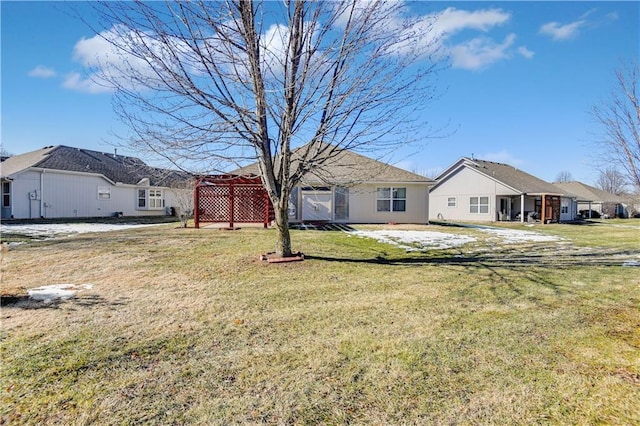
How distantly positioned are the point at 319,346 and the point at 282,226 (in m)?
4.23

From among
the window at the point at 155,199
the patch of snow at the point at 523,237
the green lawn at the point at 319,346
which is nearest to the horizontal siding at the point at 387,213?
the patch of snow at the point at 523,237

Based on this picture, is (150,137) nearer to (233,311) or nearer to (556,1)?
(233,311)

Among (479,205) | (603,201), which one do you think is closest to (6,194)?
(479,205)

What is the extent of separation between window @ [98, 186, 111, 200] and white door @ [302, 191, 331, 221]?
618 inches

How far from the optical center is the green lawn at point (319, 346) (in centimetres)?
249

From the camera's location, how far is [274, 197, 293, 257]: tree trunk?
24.3 feet

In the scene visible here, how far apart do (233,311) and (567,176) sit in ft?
314

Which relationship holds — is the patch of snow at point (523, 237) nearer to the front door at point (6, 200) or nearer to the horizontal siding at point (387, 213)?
the horizontal siding at point (387, 213)

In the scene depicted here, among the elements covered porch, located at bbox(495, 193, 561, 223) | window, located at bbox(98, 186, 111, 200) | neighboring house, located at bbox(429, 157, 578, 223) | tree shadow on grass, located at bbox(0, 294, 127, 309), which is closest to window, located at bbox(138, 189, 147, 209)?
window, located at bbox(98, 186, 111, 200)

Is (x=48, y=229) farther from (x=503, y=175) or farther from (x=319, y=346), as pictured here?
(x=503, y=175)

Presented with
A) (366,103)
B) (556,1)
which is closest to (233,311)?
(366,103)

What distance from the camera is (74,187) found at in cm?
2262

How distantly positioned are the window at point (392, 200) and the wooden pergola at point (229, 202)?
6834mm

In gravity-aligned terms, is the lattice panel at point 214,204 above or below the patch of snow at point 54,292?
above
